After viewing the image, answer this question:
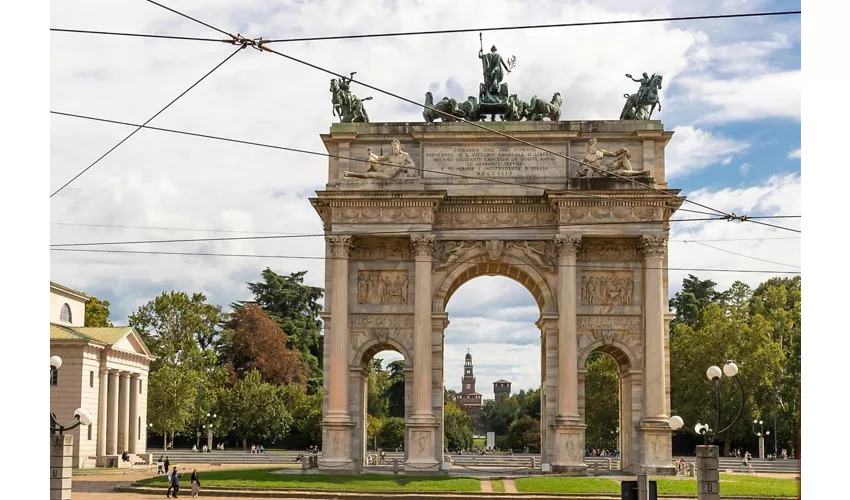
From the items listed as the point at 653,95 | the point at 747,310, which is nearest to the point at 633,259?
the point at 653,95

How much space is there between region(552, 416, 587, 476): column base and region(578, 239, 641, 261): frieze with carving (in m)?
6.68

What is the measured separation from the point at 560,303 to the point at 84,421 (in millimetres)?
23940

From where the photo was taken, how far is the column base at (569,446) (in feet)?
143

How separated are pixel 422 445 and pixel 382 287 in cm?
664

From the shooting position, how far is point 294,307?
104125 mm

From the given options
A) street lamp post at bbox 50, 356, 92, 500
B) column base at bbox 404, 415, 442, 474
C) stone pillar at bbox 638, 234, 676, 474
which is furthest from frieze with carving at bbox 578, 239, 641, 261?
street lamp post at bbox 50, 356, 92, 500

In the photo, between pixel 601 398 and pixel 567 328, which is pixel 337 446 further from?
pixel 601 398

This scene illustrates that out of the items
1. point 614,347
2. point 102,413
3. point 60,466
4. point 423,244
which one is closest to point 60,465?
point 60,466

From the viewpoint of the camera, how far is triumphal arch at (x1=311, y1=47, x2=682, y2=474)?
44.7m

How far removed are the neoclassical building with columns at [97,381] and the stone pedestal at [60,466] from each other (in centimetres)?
3715

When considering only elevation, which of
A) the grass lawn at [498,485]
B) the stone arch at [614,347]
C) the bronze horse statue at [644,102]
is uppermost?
the bronze horse statue at [644,102]

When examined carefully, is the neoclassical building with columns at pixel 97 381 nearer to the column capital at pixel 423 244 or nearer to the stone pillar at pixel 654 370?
the column capital at pixel 423 244

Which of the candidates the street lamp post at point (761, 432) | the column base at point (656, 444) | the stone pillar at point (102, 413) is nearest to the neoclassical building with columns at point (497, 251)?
the column base at point (656, 444)
